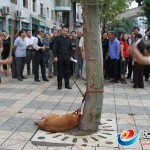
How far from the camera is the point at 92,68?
601 cm

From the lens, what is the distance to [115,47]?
39.7 ft

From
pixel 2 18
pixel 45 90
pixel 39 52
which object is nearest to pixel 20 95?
pixel 45 90

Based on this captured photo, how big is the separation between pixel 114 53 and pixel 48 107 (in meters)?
4.78

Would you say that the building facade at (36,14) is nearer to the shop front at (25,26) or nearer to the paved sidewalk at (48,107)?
the shop front at (25,26)

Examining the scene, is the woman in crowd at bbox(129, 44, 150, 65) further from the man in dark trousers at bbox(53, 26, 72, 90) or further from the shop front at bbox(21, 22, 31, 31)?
the shop front at bbox(21, 22, 31, 31)

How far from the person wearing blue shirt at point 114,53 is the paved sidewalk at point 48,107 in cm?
52

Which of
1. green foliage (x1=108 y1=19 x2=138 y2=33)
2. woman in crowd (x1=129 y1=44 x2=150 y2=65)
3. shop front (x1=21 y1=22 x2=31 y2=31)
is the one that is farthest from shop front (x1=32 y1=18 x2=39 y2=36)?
woman in crowd (x1=129 y1=44 x2=150 y2=65)

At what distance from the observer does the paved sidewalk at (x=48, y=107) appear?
5724 mm

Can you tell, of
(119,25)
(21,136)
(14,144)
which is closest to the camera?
(14,144)

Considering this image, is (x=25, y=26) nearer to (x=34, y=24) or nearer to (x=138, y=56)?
(x=34, y=24)

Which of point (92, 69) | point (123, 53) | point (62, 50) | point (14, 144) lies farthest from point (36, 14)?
point (14, 144)

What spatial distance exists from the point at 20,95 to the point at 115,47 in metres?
4.03

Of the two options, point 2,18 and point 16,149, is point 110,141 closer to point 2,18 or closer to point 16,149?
point 16,149

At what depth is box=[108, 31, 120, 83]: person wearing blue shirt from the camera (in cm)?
1210
